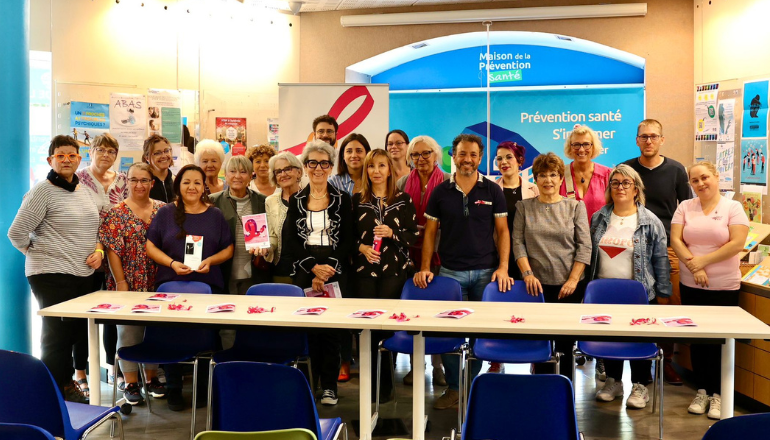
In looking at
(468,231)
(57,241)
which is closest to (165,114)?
(57,241)

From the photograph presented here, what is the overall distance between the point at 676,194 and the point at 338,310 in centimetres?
282

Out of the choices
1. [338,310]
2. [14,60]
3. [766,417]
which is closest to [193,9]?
[14,60]

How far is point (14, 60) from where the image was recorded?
4.99 m

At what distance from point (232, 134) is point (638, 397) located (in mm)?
4989

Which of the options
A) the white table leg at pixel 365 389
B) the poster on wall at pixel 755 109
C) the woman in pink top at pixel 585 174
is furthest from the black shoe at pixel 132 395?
the poster on wall at pixel 755 109

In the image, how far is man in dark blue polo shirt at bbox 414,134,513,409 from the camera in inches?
179

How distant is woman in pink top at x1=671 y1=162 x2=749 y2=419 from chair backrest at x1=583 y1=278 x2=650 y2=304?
1.50 feet

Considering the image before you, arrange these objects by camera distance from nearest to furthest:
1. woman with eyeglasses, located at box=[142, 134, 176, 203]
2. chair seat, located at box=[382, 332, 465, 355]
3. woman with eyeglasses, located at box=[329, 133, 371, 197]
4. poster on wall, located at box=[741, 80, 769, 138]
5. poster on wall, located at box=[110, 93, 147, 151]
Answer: chair seat, located at box=[382, 332, 465, 355]
woman with eyeglasses, located at box=[329, 133, 371, 197]
woman with eyeglasses, located at box=[142, 134, 176, 203]
poster on wall, located at box=[741, 80, 769, 138]
poster on wall, located at box=[110, 93, 147, 151]

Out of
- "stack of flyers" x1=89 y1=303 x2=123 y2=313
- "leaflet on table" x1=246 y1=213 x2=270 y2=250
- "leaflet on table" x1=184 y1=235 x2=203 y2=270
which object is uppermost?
"leaflet on table" x1=246 y1=213 x2=270 y2=250

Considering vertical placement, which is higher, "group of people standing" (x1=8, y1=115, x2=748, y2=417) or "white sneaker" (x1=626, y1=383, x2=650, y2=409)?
"group of people standing" (x1=8, y1=115, x2=748, y2=417)

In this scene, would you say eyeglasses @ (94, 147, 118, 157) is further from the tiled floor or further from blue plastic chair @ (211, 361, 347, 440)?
blue plastic chair @ (211, 361, 347, 440)

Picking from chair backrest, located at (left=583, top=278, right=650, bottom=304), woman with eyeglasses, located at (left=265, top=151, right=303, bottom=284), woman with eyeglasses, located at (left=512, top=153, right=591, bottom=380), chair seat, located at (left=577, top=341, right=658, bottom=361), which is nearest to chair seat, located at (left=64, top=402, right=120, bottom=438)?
woman with eyeglasses, located at (left=265, top=151, right=303, bottom=284)

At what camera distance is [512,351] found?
4.18 meters

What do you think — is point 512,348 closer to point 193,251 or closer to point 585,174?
point 585,174
